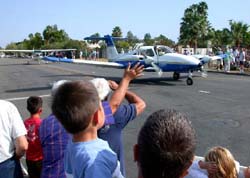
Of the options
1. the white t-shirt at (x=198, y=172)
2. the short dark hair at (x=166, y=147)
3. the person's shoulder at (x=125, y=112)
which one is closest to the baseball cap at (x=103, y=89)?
the person's shoulder at (x=125, y=112)

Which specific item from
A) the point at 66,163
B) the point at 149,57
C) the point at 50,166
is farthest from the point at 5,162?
the point at 149,57

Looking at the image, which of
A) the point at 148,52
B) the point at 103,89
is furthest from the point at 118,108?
the point at 148,52

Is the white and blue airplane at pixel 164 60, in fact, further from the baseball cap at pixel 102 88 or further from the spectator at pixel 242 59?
the baseball cap at pixel 102 88

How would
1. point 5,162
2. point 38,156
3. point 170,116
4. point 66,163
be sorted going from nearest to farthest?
point 170,116 → point 66,163 → point 5,162 → point 38,156

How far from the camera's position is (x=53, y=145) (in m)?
3.61

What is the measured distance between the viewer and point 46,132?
3.62 meters

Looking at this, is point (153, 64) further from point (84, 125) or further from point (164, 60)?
point (84, 125)

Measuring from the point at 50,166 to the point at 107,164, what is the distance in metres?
1.71

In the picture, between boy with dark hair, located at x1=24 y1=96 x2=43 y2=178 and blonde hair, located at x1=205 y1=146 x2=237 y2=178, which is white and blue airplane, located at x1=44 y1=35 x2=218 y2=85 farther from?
blonde hair, located at x1=205 y1=146 x2=237 y2=178

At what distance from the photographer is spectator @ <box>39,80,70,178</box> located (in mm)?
3578

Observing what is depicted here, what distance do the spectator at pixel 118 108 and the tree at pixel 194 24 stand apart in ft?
188

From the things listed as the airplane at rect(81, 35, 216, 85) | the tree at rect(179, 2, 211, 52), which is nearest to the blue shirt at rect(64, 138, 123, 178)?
the airplane at rect(81, 35, 216, 85)

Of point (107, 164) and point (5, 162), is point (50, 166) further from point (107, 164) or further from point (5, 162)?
point (107, 164)

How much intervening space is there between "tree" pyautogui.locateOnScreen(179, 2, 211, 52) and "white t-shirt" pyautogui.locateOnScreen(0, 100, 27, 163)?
2261 inches
